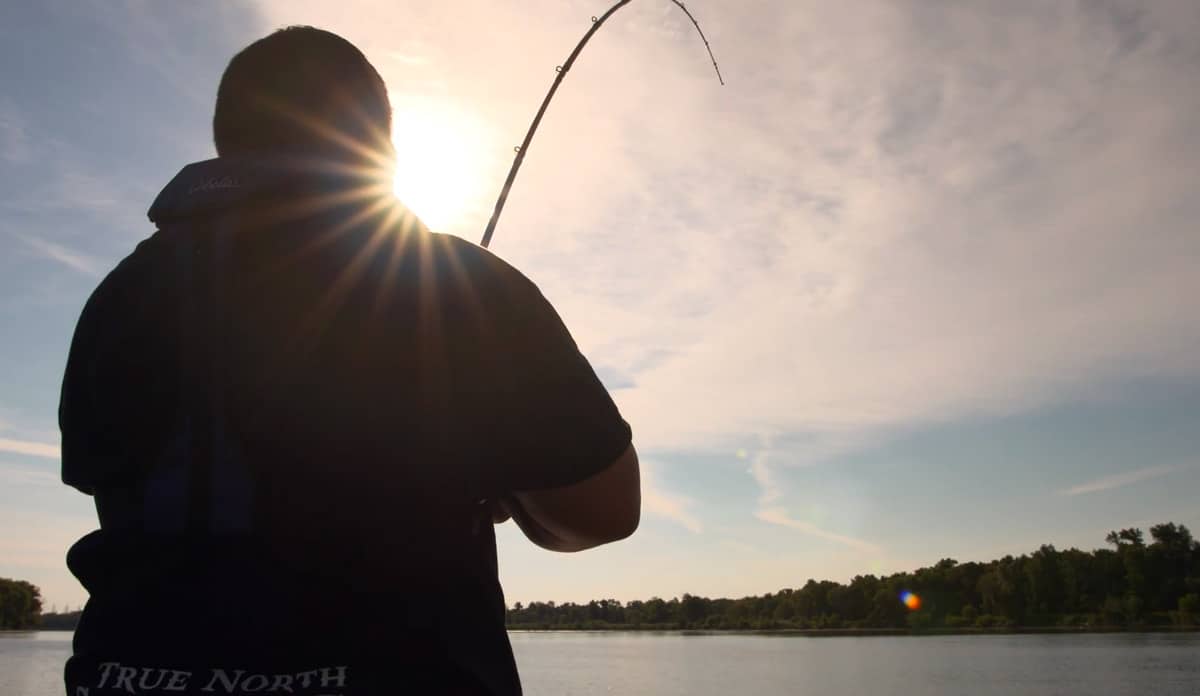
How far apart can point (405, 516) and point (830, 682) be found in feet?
174

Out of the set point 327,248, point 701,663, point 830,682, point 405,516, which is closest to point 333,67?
point 327,248

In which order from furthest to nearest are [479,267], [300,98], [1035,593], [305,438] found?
[1035,593] < [300,98] < [479,267] < [305,438]

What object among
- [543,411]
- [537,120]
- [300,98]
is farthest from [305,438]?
[537,120]

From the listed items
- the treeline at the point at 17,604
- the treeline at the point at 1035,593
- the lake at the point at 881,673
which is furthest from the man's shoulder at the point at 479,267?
the treeline at the point at 17,604

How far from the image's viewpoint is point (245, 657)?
0.96m

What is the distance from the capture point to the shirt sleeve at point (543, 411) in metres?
1.16

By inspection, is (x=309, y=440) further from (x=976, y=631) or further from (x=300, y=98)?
(x=976, y=631)

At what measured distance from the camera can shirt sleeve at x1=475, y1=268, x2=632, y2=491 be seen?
116 cm

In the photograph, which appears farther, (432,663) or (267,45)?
(267,45)

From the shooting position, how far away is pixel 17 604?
135 m

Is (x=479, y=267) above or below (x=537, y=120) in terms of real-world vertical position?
below

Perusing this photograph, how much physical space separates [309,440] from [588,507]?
0.43 metres

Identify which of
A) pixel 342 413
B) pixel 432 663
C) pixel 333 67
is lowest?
pixel 432 663

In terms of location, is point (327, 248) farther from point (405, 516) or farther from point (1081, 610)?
point (1081, 610)
